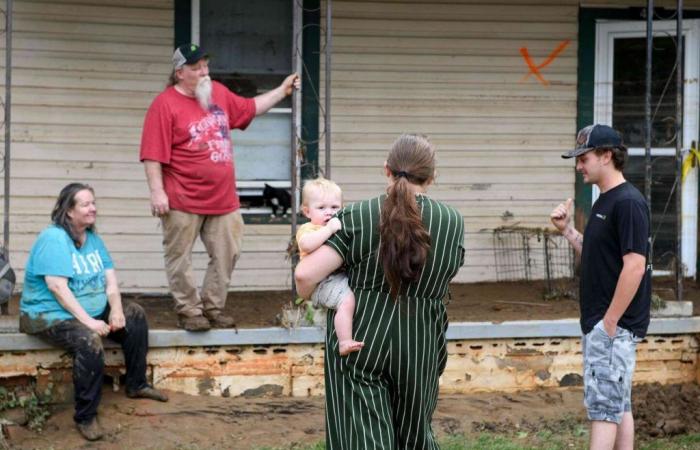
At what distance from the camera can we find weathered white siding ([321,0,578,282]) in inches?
361

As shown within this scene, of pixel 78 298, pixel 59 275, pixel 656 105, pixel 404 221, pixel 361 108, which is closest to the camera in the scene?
pixel 404 221

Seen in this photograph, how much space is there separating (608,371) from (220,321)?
116 inches

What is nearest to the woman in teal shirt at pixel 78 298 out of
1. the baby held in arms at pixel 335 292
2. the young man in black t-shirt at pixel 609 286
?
the baby held in arms at pixel 335 292

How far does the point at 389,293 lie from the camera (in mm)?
4402

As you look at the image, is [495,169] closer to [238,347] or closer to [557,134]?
[557,134]

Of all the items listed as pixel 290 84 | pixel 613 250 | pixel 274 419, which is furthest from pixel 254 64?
pixel 613 250

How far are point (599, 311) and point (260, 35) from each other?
448 cm

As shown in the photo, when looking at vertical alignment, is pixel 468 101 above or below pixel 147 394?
above

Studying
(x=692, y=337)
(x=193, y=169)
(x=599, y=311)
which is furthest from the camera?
(x=692, y=337)

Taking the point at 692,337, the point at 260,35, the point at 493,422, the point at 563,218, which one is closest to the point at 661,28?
the point at 692,337

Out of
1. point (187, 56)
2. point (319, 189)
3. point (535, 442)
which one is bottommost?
point (535, 442)

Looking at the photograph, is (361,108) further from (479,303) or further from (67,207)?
(67,207)

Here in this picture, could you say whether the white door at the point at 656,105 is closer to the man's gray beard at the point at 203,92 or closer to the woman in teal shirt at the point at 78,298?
the man's gray beard at the point at 203,92

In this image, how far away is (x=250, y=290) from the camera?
909cm
